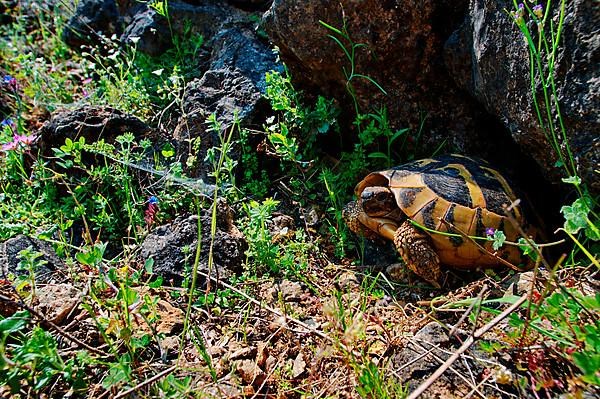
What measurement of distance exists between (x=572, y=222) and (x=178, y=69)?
2706mm

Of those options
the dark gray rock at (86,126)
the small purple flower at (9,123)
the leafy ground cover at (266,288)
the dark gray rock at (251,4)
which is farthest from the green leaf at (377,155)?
the small purple flower at (9,123)

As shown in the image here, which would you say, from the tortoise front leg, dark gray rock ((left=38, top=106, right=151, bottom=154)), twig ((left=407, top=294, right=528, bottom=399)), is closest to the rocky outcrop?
the tortoise front leg

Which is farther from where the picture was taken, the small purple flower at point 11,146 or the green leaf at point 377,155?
the small purple flower at point 11,146

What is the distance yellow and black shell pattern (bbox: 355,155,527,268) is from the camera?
7.37 feet

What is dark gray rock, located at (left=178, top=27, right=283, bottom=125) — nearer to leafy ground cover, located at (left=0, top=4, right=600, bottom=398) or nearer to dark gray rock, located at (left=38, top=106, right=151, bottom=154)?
leafy ground cover, located at (left=0, top=4, right=600, bottom=398)

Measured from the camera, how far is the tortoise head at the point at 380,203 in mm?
2477

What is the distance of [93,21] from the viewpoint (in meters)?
4.26

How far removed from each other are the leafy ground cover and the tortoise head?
206mm

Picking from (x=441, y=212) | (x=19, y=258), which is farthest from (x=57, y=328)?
(x=441, y=212)

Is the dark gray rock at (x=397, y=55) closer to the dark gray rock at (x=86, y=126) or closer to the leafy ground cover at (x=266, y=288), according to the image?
the leafy ground cover at (x=266, y=288)

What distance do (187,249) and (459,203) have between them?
131 centimetres

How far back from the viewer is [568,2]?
6.04ft

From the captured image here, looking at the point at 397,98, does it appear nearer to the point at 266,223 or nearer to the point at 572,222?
the point at 266,223

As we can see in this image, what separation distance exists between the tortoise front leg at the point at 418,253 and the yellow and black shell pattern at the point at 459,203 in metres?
0.05
